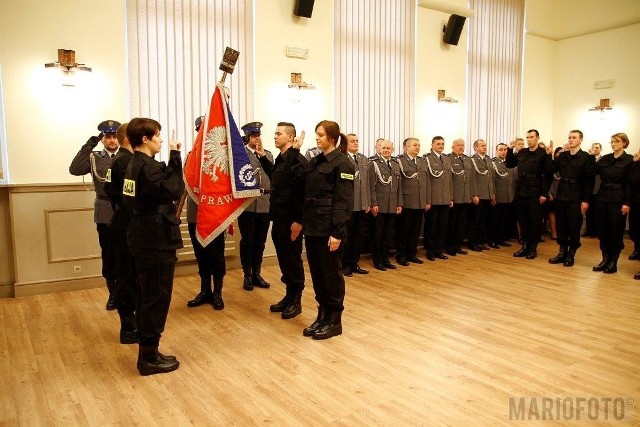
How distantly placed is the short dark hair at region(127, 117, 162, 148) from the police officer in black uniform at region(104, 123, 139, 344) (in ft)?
1.29

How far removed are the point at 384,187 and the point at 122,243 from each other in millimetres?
3350

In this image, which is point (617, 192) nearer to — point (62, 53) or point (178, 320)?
point (178, 320)

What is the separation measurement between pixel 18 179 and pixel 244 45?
279 centimetres

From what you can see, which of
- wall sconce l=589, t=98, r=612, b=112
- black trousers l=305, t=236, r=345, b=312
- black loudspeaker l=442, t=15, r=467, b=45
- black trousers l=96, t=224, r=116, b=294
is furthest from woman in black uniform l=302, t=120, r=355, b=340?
wall sconce l=589, t=98, r=612, b=112

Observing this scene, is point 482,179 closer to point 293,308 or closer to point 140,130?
point 293,308

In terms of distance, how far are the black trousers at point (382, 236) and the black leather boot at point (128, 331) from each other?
3123 mm

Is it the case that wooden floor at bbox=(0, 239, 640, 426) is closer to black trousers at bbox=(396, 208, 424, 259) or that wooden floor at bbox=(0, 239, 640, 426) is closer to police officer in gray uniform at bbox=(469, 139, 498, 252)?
black trousers at bbox=(396, 208, 424, 259)

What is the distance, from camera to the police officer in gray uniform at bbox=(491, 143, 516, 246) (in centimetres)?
733

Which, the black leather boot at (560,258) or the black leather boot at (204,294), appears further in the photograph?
the black leather boot at (560,258)

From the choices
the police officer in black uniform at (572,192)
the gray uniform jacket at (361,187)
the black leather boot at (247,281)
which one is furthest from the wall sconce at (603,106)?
the black leather boot at (247,281)

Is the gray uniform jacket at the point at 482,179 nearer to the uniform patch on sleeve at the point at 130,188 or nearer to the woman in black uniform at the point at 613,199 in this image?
the woman in black uniform at the point at 613,199

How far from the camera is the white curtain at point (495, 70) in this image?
8.28 m

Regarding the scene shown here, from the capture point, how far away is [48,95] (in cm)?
478

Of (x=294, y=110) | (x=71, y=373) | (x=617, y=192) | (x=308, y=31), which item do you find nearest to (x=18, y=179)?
(x=71, y=373)
